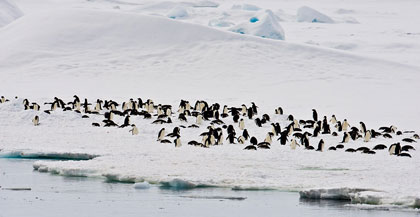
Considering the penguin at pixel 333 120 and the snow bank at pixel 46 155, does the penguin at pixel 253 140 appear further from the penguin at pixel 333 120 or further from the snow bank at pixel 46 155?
the penguin at pixel 333 120

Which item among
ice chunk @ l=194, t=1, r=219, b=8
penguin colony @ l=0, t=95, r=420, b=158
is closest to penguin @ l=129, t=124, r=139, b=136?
penguin colony @ l=0, t=95, r=420, b=158

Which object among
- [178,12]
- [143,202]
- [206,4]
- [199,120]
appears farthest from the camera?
[206,4]

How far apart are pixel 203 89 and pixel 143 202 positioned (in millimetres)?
17841

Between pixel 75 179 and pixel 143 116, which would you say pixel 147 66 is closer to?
pixel 143 116

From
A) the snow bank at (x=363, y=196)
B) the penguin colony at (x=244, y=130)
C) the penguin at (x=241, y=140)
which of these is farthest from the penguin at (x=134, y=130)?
the snow bank at (x=363, y=196)

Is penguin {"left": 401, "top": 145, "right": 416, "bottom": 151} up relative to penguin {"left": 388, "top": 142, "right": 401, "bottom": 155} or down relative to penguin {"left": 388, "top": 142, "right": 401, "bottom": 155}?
up

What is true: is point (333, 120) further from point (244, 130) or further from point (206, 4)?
point (206, 4)

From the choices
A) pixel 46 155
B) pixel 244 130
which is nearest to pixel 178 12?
pixel 244 130

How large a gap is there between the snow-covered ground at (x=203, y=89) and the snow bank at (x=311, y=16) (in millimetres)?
10800

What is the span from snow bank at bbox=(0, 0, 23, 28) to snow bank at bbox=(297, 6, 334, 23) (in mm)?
21589

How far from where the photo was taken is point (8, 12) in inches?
2164

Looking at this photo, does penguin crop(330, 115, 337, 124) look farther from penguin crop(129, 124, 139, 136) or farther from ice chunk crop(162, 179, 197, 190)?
ice chunk crop(162, 179, 197, 190)

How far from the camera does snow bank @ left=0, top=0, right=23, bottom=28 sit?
173 ft

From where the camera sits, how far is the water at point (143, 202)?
9.45 metres
